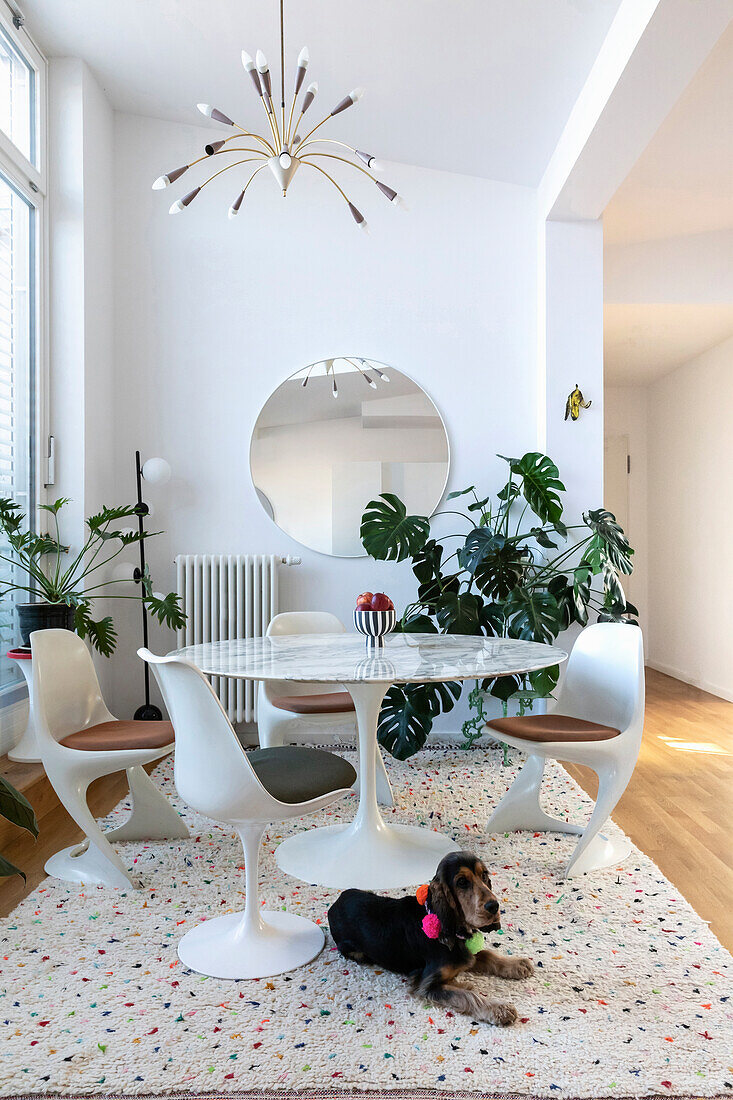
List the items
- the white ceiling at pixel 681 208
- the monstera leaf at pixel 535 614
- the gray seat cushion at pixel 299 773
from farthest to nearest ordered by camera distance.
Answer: the monstera leaf at pixel 535 614, the white ceiling at pixel 681 208, the gray seat cushion at pixel 299 773

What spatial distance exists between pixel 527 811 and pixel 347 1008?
4.06 ft

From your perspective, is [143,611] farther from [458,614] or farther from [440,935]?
[440,935]

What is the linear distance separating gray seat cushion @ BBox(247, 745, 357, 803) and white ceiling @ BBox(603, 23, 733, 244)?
2814mm

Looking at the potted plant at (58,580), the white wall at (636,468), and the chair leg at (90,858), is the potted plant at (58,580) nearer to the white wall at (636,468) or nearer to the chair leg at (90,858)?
the chair leg at (90,858)

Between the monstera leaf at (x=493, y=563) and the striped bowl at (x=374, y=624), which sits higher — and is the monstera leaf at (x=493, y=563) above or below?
above

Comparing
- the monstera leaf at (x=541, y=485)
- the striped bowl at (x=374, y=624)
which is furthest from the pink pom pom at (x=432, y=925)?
the monstera leaf at (x=541, y=485)

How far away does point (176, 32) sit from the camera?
3498mm

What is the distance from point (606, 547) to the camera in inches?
147

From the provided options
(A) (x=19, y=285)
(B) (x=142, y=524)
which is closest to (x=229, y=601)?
(B) (x=142, y=524)

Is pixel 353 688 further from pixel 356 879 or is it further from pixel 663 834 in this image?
pixel 663 834

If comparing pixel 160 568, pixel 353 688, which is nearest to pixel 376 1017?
pixel 353 688

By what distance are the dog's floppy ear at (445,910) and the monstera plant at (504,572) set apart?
149cm

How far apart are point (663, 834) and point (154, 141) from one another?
407 centimetres

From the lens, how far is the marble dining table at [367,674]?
2219mm
